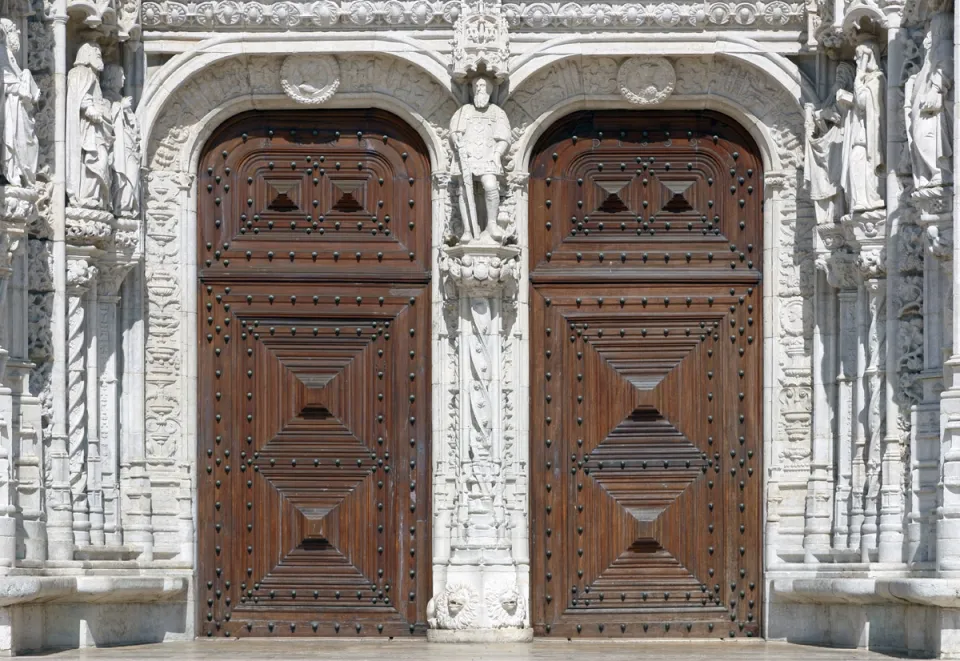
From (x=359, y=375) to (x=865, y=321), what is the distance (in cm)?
410

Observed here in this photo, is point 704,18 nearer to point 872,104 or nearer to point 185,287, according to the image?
point 872,104

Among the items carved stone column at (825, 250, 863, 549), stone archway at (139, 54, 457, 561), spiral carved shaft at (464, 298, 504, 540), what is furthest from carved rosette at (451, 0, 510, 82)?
carved stone column at (825, 250, 863, 549)

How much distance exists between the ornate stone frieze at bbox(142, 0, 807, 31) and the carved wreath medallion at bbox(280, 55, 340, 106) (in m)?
0.28

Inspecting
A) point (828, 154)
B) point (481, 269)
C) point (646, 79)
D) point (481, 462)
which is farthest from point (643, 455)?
point (646, 79)

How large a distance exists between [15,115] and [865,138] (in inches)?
249

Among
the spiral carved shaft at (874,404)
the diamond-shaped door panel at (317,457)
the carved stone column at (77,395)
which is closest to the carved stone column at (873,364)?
the spiral carved shaft at (874,404)

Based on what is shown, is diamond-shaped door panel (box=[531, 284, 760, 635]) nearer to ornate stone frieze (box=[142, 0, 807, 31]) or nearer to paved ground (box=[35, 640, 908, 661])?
paved ground (box=[35, 640, 908, 661])

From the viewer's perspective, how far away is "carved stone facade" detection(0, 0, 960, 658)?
57.8ft

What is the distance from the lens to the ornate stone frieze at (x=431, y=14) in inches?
754

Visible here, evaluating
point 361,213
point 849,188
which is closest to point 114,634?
point 361,213

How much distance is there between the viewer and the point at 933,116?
54.9ft

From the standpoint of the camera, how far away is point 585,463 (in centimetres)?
1930

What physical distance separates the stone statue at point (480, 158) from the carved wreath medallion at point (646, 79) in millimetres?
1073

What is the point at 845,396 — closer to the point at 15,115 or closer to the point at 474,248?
the point at 474,248
